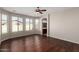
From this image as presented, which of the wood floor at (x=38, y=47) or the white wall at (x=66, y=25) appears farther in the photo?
the white wall at (x=66, y=25)

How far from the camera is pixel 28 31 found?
799 cm

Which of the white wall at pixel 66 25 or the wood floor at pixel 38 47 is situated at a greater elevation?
the white wall at pixel 66 25

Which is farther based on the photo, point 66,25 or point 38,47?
point 66,25

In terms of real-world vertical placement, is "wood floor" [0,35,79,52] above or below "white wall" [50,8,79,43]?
below

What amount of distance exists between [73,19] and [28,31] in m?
4.73

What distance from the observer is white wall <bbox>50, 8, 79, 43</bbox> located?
179 inches

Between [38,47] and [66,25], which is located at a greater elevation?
[66,25]

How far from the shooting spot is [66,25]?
5184 mm

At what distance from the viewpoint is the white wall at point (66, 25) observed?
455 centimetres

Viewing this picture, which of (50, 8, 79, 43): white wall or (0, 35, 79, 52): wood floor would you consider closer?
(0, 35, 79, 52): wood floor
